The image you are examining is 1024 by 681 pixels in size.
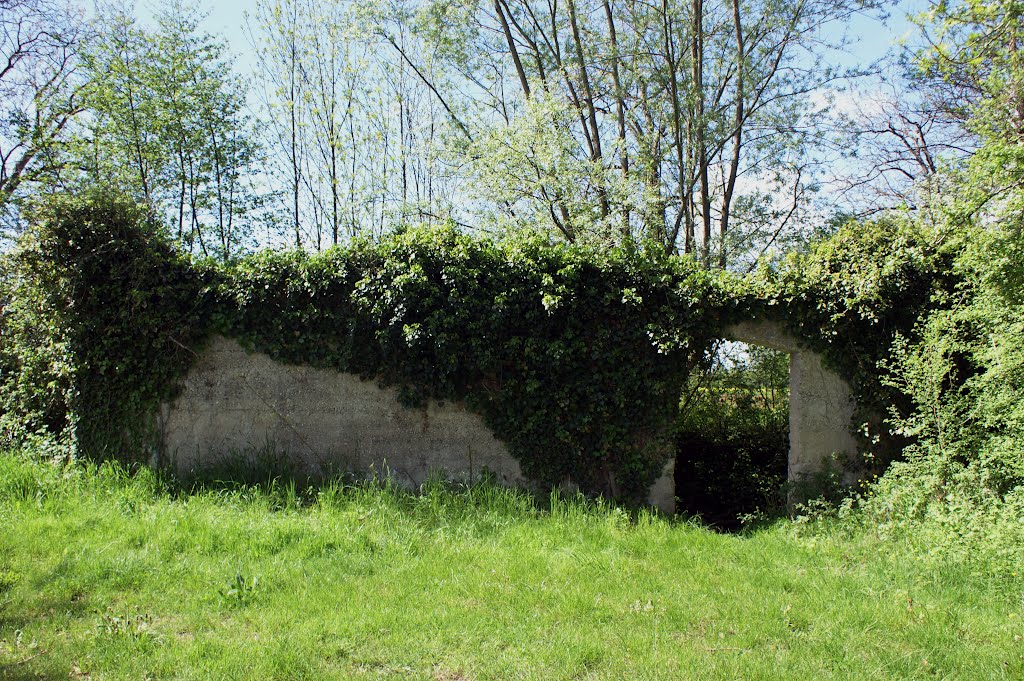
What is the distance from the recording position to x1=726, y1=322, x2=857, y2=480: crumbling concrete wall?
7266mm

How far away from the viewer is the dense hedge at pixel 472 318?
7.12m

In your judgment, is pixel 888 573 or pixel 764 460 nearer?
pixel 888 573

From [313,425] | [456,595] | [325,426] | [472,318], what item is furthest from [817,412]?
[313,425]

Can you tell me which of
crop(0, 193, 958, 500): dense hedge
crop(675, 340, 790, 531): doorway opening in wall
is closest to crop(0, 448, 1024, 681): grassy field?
crop(0, 193, 958, 500): dense hedge

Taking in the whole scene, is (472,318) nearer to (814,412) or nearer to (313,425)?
(313,425)

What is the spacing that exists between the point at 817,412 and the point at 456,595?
474 centimetres

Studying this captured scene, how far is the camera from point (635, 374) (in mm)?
7203

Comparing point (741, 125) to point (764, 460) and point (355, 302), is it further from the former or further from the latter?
point (355, 302)

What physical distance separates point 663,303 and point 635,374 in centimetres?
85

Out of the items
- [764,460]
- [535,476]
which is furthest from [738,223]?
[535,476]

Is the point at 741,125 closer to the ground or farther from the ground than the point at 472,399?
farther from the ground

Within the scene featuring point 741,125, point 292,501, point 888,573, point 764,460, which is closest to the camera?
point 888,573

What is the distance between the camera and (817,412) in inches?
286

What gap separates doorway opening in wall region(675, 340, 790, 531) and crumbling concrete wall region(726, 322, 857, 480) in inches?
46.7
